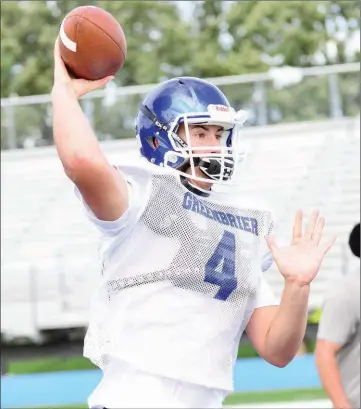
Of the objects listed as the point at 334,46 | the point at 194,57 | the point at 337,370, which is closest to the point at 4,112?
the point at 194,57

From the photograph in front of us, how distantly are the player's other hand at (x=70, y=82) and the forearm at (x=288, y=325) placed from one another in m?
0.55

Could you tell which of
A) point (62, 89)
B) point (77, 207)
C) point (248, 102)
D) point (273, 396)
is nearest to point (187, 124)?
point (62, 89)

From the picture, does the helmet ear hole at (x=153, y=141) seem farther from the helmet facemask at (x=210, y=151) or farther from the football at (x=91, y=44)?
the football at (x=91, y=44)

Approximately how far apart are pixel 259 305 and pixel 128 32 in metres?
13.5

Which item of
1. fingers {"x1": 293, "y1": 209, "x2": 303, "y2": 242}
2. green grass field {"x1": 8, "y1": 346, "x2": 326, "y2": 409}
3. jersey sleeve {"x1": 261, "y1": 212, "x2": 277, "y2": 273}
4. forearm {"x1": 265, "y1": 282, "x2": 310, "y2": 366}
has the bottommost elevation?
green grass field {"x1": 8, "y1": 346, "x2": 326, "y2": 409}

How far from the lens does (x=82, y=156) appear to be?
5.60 feet

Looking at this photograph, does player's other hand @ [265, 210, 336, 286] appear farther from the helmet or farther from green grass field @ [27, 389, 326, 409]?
green grass field @ [27, 389, 326, 409]

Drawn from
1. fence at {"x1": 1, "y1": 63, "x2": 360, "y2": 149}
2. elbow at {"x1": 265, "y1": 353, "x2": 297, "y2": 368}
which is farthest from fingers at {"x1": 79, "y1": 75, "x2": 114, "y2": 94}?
fence at {"x1": 1, "y1": 63, "x2": 360, "y2": 149}

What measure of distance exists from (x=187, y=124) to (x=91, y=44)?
0.28 m

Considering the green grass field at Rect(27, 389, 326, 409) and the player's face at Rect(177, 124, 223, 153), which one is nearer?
the player's face at Rect(177, 124, 223, 153)

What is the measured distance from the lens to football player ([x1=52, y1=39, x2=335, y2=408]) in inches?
75.0

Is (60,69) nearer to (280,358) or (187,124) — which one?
(187,124)

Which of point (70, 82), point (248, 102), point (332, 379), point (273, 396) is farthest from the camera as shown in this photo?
point (248, 102)

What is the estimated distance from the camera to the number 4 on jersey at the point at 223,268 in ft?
6.63
